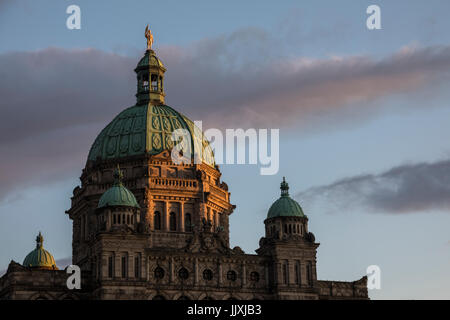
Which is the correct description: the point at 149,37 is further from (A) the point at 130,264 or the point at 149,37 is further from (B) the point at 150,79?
(A) the point at 130,264

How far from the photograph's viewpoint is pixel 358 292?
132375 millimetres

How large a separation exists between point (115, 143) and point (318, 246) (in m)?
30.0

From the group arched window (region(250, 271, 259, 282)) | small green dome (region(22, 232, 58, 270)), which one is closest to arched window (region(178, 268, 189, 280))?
arched window (region(250, 271, 259, 282))

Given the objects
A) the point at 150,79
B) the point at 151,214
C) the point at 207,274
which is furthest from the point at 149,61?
the point at 207,274

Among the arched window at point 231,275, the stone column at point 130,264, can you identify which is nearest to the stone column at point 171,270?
the stone column at point 130,264

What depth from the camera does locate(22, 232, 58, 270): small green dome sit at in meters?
138

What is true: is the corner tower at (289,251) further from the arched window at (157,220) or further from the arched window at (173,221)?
the arched window at (157,220)

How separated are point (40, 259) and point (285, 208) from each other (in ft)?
105

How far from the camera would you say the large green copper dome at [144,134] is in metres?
139

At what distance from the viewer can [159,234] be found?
5236 inches

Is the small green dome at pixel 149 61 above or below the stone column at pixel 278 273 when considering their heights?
above

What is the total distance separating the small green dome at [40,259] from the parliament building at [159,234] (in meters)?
0.16
